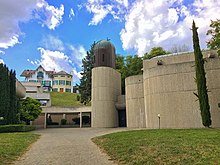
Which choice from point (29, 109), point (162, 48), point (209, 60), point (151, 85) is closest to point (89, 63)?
point (162, 48)

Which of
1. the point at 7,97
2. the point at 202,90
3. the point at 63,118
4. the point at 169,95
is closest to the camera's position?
the point at 202,90

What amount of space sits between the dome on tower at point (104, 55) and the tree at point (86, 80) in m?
10.6

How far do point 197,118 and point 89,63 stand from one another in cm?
2855

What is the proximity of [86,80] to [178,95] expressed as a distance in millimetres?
24957

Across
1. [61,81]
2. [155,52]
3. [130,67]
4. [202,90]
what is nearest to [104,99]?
[130,67]

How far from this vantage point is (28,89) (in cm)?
5003

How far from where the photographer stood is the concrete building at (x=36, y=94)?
4331cm

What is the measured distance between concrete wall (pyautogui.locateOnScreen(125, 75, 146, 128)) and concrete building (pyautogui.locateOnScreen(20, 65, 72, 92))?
1862 inches

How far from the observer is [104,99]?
27.9 meters

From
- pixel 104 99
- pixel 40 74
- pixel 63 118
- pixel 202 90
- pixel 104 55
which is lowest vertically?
pixel 63 118

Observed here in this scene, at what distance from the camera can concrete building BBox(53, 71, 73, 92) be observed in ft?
226

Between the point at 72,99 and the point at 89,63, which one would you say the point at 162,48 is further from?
the point at 72,99

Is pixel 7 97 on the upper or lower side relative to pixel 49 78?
lower

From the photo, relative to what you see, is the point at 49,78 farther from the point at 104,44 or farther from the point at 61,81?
the point at 104,44
